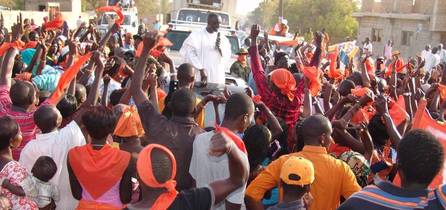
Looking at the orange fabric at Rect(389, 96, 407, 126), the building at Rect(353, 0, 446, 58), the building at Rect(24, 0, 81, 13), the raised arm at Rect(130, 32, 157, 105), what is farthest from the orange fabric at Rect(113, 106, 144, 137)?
the building at Rect(24, 0, 81, 13)

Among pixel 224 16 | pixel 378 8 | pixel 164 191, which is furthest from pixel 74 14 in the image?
pixel 164 191

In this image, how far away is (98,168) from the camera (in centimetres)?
327

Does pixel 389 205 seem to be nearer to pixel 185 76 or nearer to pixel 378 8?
pixel 185 76

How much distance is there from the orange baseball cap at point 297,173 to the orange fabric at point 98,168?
99cm

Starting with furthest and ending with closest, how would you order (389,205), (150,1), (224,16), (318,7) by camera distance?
(150,1)
(318,7)
(224,16)
(389,205)

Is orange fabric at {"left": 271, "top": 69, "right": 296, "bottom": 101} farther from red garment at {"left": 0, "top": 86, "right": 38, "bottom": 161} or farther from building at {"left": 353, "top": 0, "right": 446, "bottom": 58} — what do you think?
building at {"left": 353, "top": 0, "right": 446, "bottom": 58}

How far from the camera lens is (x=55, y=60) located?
8.80 metres

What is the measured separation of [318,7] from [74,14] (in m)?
23.4

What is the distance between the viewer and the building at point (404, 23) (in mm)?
32531

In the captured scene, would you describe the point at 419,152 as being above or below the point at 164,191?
above

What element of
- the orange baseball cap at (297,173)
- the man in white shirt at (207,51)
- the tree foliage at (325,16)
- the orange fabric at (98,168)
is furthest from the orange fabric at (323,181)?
the tree foliage at (325,16)

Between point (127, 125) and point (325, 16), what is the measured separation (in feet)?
163

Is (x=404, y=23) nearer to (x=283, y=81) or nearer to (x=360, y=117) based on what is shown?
(x=283, y=81)

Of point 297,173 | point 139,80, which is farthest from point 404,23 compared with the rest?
point 297,173
